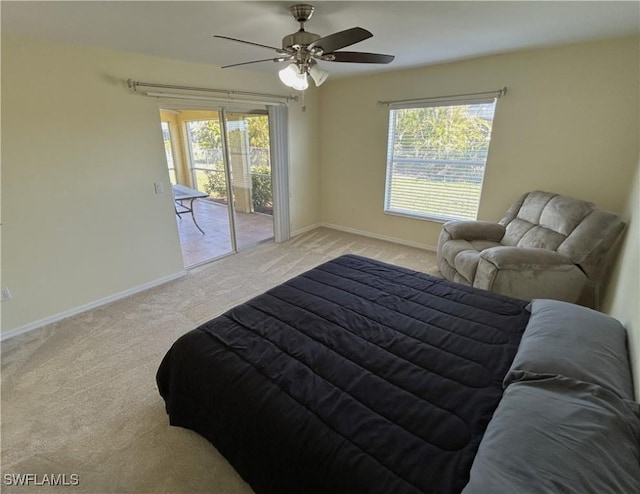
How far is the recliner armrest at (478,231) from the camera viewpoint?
3324mm

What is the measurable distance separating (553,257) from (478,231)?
87 centimetres

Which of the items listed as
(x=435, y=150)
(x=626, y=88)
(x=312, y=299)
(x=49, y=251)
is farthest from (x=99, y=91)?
(x=626, y=88)

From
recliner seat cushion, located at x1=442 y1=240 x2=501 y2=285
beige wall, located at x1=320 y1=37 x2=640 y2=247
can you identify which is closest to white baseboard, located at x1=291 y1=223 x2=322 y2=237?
Answer: beige wall, located at x1=320 y1=37 x2=640 y2=247

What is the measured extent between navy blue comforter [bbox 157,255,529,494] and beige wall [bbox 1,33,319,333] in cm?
190

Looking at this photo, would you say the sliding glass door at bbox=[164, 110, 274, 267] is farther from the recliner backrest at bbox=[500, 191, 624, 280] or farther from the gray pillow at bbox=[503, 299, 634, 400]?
the gray pillow at bbox=[503, 299, 634, 400]

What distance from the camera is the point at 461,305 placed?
189 centimetres

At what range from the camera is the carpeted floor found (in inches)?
61.1

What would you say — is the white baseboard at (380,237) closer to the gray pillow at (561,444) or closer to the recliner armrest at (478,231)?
the recliner armrest at (478,231)

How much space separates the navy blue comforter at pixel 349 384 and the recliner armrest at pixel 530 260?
2.35 feet

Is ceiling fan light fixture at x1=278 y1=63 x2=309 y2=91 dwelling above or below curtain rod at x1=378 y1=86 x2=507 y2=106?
below

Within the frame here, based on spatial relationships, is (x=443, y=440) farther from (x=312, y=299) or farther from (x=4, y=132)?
(x=4, y=132)

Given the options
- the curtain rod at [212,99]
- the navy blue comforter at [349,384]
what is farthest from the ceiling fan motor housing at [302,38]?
the curtain rod at [212,99]

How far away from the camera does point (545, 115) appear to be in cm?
320

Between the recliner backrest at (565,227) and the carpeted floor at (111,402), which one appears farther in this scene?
the recliner backrest at (565,227)
